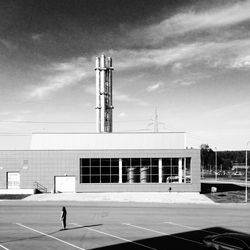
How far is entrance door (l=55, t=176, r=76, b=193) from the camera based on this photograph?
53.2 meters

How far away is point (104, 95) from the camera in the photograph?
68.6 meters

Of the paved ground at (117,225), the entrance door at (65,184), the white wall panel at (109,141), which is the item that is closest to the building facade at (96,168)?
the entrance door at (65,184)

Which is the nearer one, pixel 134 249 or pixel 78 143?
pixel 134 249

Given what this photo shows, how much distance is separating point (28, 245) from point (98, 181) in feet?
106

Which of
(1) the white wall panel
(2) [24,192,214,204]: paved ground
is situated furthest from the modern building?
(2) [24,192,214,204]: paved ground

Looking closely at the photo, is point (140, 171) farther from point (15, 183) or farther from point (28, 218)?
point (28, 218)

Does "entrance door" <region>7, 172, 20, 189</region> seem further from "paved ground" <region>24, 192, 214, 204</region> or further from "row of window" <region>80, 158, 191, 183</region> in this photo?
"row of window" <region>80, 158, 191, 183</region>

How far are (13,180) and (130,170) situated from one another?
742 inches

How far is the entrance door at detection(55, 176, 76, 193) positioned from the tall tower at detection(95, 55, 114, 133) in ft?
53.4

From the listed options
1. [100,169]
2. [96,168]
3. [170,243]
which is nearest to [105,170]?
[100,169]

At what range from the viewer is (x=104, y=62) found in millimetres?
69938

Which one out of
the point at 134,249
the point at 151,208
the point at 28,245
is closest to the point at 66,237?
the point at 28,245

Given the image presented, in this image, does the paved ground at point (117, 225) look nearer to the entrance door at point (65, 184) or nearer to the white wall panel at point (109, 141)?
the entrance door at point (65, 184)

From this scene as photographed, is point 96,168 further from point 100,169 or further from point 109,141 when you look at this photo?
point 109,141
